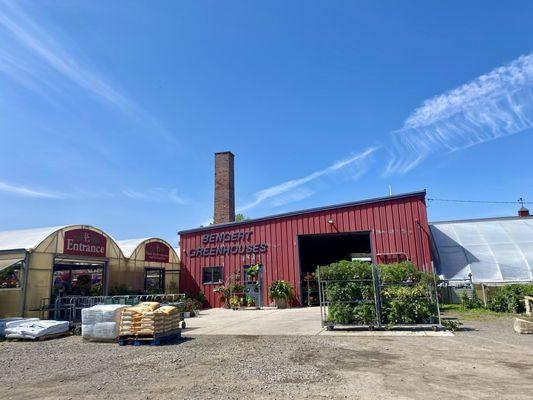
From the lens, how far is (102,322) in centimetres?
1145

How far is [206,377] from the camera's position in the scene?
658 cm

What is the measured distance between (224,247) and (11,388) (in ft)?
56.1

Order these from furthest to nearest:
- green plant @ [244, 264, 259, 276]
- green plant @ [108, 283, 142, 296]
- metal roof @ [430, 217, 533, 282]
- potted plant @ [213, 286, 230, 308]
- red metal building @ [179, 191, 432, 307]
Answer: potted plant @ [213, 286, 230, 308], green plant @ [244, 264, 259, 276], green plant @ [108, 283, 142, 296], red metal building @ [179, 191, 432, 307], metal roof @ [430, 217, 533, 282]

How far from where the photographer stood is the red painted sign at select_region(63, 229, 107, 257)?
56.0 feet

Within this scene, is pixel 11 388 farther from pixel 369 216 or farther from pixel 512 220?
A: pixel 512 220

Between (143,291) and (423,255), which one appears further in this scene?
(143,291)

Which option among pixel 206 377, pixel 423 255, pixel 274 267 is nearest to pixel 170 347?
pixel 206 377

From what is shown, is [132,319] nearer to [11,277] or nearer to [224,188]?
[11,277]

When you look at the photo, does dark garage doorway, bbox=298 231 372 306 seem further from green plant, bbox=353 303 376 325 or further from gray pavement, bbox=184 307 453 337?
green plant, bbox=353 303 376 325

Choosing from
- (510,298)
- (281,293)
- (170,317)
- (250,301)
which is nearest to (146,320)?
(170,317)

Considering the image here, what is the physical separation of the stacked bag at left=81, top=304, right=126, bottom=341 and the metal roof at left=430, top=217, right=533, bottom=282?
15.6 metres

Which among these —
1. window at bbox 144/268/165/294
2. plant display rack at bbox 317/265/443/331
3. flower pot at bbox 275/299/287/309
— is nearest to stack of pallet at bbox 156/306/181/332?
plant display rack at bbox 317/265/443/331

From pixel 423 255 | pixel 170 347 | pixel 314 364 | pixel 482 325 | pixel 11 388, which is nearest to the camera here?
pixel 11 388

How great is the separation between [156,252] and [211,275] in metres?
3.70
